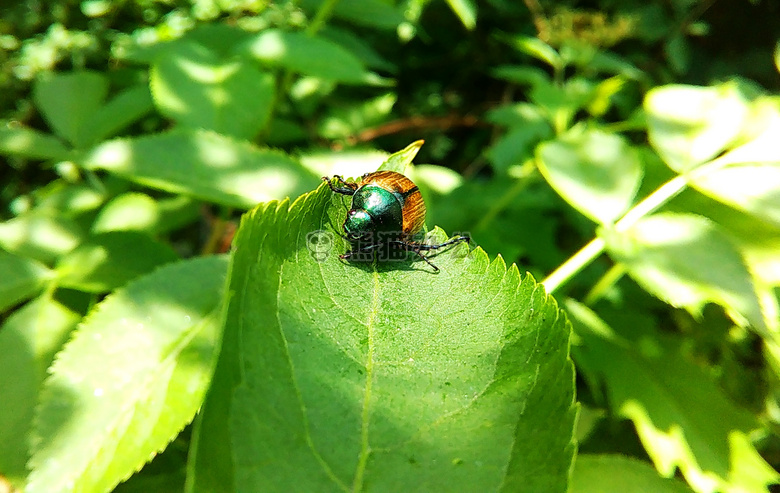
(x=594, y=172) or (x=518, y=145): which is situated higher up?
(x=594, y=172)

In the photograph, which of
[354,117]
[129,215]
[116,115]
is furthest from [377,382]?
[354,117]

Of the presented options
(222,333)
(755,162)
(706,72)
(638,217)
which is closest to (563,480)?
(222,333)

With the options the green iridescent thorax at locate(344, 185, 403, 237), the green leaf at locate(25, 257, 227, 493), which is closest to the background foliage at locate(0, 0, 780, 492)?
the green leaf at locate(25, 257, 227, 493)

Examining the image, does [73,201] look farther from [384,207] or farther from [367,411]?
[367,411]

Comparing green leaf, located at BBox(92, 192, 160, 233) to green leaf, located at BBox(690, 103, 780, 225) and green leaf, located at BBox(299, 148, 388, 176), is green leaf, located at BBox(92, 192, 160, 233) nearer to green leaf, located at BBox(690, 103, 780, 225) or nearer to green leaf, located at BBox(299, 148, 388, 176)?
green leaf, located at BBox(299, 148, 388, 176)

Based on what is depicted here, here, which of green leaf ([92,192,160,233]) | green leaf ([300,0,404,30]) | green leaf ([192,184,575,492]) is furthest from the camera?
green leaf ([300,0,404,30])

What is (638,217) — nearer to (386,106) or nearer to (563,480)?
(563,480)

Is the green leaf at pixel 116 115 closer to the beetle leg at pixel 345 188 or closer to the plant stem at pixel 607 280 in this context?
the beetle leg at pixel 345 188
